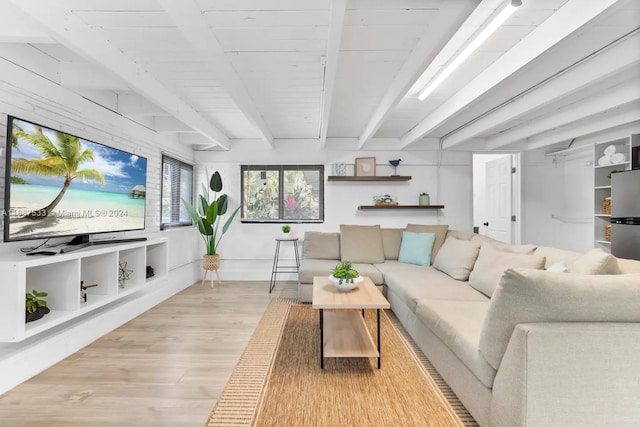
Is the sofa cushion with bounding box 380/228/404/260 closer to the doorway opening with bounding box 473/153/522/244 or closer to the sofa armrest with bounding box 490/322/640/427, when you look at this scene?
the doorway opening with bounding box 473/153/522/244

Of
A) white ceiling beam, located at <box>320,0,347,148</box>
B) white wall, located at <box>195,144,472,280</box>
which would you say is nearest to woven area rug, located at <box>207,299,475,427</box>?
white ceiling beam, located at <box>320,0,347,148</box>

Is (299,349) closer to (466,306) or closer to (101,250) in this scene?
(466,306)

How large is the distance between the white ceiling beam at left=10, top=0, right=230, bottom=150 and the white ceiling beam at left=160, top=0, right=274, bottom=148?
625mm

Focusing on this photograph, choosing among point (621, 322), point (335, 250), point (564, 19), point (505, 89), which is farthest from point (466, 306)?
point (335, 250)

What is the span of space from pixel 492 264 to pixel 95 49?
332 cm

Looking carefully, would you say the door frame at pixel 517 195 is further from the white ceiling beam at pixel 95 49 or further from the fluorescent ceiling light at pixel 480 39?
the white ceiling beam at pixel 95 49

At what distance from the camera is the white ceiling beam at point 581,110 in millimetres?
2959

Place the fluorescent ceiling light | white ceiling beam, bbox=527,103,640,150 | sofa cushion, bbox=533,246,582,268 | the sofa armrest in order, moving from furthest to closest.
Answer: white ceiling beam, bbox=527,103,640,150 → sofa cushion, bbox=533,246,582,268 → the fluorescent ceiling light → the sofa armrest

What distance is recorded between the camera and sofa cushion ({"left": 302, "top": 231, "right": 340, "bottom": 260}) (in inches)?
181

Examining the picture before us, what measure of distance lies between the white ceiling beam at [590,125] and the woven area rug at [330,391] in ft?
11.6

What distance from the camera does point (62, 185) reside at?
7.93 ft

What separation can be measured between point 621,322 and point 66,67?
12.6 ft

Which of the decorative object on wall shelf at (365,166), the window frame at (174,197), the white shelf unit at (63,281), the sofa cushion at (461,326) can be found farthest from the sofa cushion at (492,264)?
the window frame at (174,197)

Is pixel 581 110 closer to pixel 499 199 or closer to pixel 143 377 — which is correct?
pixel 499 199
